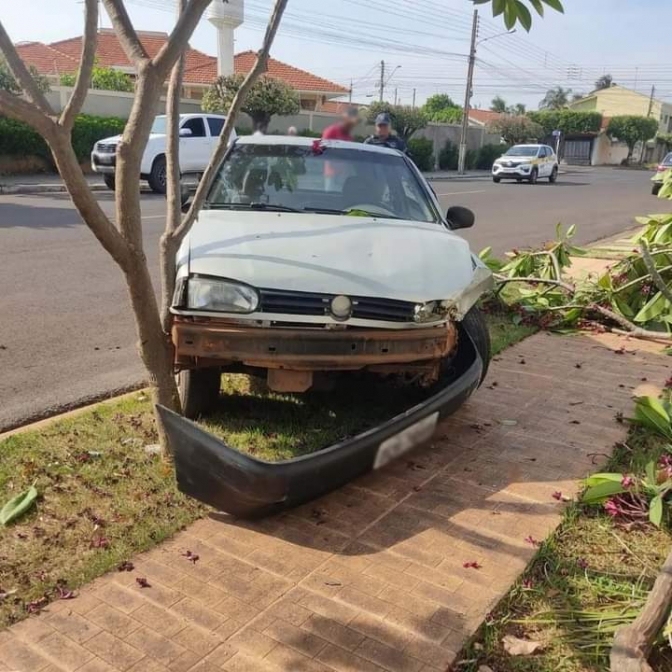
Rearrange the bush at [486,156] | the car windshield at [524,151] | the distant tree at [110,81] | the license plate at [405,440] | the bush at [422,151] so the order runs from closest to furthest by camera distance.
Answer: the license plate at [405,440], the distant tree at [110,81], the car windshield at [524,151], the bush at [422,151], the bush at [486,156]

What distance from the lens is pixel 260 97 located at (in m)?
24.9

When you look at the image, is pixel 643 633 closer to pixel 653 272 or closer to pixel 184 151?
pixel 653 272

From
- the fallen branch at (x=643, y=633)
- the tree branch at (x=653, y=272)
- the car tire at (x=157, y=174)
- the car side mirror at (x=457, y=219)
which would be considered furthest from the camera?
the car tire at (x=157, y=174)

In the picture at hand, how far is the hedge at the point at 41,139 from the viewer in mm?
20891

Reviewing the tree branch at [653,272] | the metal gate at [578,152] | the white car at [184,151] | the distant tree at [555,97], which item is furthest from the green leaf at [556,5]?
the distant tree at [555,97]

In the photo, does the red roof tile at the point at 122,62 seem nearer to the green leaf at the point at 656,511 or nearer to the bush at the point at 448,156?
the bush at the point at 448,156

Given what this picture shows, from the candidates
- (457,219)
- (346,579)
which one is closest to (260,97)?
(457,219)

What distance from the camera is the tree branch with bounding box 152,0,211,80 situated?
307cm

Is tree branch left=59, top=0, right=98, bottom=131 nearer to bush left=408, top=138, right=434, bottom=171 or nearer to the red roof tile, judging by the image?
the red roof tile

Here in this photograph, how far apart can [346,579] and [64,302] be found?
5.10 meters

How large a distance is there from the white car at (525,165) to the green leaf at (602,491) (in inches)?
1215

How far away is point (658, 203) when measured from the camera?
23.0 m

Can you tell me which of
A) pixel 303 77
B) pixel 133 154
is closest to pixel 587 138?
pixel 303 77

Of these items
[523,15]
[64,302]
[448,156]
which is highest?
[523,15]
